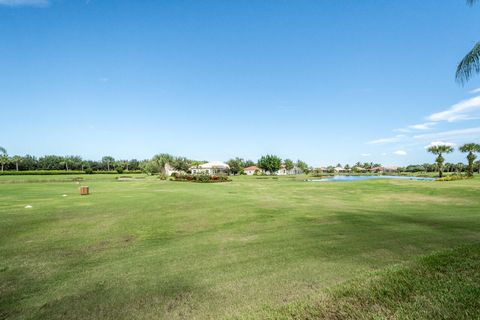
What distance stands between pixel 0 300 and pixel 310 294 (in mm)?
5235

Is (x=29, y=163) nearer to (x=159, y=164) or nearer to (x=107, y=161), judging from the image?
(x=107, y=161)

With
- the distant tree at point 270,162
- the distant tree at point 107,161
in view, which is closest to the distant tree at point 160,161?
the distant tree at point 270,162

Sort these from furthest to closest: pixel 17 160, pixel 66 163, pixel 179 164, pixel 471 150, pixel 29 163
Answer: pixel 66 163 → pixel 29 163 → pixel 17 160 → pixel 179 164 → pixel 471 150

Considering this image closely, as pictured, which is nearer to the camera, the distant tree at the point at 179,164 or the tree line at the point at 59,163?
the distant tree at the point at 179,164

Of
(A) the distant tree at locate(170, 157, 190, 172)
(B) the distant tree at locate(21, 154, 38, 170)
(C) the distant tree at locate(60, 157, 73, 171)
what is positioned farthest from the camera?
(C) the distant tree at locate(60, 157, 73, 171)

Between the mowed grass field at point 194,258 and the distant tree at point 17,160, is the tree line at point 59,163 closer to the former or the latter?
the distant tree at point 17,160

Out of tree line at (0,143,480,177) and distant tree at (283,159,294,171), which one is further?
distant tree at (283,159,294,171)

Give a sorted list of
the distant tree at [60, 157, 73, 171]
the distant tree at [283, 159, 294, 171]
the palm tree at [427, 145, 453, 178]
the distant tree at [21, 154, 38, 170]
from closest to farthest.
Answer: the palm tree at [427, 145, 453, 178] < the distant tree at [21, 154, 38, 170] < the distant tree at [60, 157, 73, 171] < the distant tree at [283, 159, 294, 171]

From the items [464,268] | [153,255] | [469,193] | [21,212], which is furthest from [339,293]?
[469,193]

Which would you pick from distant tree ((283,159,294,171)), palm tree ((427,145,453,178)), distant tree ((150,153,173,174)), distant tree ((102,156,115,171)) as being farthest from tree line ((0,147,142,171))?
palm tree ((427,145,453,178))

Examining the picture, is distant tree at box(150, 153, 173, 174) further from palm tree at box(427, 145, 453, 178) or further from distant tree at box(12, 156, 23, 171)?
palm tree at box(427, 145, 453, 178)

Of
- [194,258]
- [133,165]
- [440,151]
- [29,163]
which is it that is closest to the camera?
[194,258]

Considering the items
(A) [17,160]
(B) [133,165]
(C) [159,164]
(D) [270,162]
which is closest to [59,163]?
(A) [17,160]

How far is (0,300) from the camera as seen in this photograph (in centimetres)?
455
